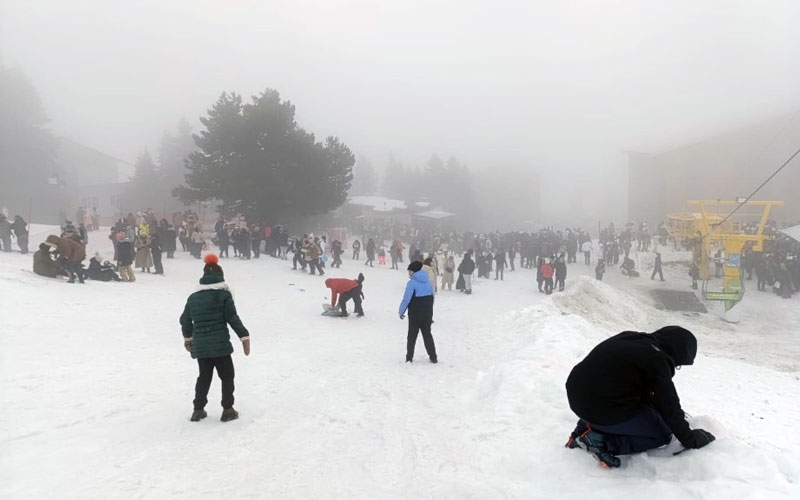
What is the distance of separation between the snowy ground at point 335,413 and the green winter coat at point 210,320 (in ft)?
2.83

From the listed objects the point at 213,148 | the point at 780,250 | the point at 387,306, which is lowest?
the point at 387,306

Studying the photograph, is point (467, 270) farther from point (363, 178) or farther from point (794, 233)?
point (363, 178)

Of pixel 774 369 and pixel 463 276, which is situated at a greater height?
pixel 463 276

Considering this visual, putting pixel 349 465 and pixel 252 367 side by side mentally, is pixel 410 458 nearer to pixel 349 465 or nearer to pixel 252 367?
pixel 349 465

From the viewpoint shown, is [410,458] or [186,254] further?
[186,254]

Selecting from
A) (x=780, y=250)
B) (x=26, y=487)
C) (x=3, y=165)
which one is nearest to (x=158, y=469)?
(x=26, y=487)

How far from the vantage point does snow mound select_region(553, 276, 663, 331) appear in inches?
637

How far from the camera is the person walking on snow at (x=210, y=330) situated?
5070 mm

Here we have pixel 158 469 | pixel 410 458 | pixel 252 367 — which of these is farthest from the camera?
pixel 252 367

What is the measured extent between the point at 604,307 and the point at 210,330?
16008mm

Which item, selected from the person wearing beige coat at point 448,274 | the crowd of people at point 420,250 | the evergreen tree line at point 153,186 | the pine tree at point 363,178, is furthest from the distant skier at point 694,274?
the pine tree at point 363,178

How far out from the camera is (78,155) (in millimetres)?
55906

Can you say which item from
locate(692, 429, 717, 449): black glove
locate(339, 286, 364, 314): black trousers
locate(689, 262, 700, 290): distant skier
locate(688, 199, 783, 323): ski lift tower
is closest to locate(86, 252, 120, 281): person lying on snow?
locate(339, 286, 364, 314): black trousers

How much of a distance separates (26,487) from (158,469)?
932mm
